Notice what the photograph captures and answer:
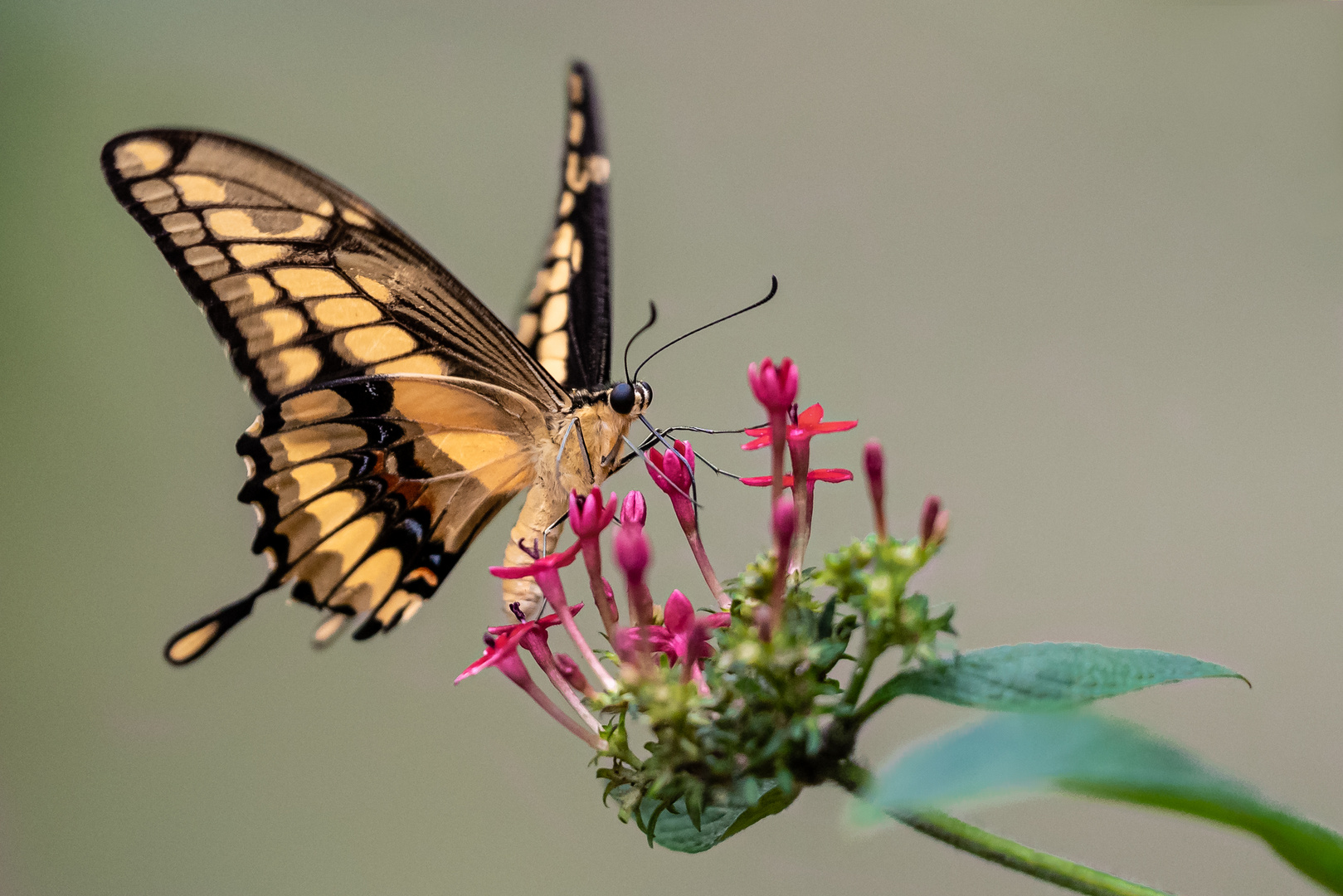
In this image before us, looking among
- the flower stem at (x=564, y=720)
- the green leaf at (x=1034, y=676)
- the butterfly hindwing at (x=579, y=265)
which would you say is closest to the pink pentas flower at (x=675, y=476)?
the flower stem at (x=564, y=720)

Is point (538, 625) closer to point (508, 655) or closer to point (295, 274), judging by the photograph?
point (508, 655)

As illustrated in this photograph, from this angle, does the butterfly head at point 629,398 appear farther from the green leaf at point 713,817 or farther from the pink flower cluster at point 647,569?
the green leaf at point 713,817

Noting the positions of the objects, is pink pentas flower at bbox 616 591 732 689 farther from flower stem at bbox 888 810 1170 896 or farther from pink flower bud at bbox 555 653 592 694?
flower stem at bbox 888 810 1170 896

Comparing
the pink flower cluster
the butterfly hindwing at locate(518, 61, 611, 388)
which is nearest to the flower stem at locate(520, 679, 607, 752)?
the pink flower cluster

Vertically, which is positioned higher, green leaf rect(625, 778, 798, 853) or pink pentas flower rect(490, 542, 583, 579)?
pink pentas flower rect(490, 542, 583, 579)

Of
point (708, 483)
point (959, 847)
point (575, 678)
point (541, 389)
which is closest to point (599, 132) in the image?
point (541, 389)

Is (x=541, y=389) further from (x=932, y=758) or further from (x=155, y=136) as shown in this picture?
(x=932, y=758)
